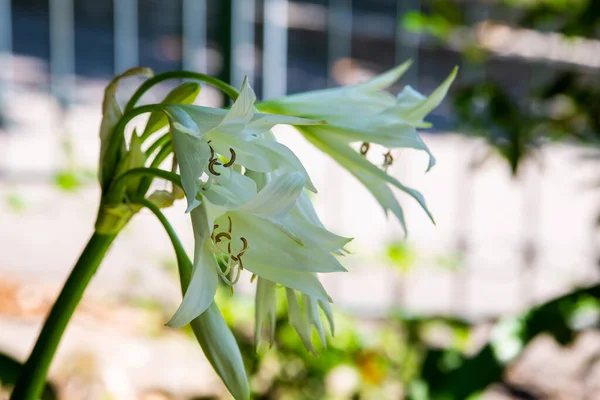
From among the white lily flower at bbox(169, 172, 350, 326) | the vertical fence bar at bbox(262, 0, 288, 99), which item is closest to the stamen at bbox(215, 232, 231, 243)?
the white lily flower at bbox(169, 172, 350, 326)

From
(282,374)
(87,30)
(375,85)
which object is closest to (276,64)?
(282,374)

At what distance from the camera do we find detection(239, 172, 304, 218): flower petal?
1.52 feet

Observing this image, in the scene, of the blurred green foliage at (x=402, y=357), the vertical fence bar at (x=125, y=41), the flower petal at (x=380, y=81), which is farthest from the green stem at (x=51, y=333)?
the vertical fence bar at (x=125, y=41)

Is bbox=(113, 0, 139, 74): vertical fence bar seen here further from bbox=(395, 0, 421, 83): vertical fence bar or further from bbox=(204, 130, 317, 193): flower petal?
bbox=(204, 130, 317, 193): flower petal

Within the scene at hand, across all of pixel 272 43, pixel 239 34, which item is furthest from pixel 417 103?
pixel 272 43

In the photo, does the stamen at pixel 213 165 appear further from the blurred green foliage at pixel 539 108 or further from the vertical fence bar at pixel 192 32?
the vertical fence bar at pixel 192 32

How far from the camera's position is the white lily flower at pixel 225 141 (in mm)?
474

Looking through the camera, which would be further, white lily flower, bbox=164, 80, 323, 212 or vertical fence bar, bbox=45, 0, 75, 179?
vertical fence bar, bbox=45, 0, 75, 179

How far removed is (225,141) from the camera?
512mm

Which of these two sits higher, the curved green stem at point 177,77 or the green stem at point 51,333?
the curved green stem at point 177,77

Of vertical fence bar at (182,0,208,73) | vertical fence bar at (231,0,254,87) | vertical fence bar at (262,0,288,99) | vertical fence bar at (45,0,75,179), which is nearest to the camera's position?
vertical fence bar at (231,0,254,87)

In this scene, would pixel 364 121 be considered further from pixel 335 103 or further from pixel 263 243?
pixel 263 243

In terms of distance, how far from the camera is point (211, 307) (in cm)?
51

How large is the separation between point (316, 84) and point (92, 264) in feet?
14.3
